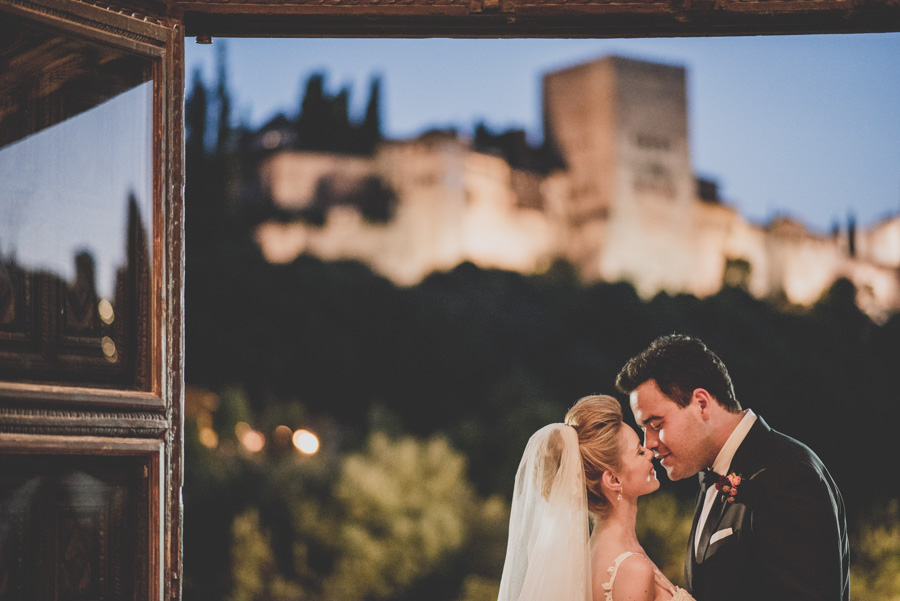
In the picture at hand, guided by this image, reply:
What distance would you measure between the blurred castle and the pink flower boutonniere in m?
31.0

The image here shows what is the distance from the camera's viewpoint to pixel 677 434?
253 centimetres

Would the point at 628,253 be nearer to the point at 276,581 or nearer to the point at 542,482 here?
the point at 276,581

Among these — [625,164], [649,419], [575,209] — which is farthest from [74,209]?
[625,164]

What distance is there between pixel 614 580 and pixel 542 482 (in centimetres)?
33

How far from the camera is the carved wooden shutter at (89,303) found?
1.73 metres

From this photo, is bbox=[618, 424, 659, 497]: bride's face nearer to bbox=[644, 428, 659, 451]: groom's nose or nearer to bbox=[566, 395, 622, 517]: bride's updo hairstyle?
bbox=[566, 395, 622, 517]: bride's updo hairstyle

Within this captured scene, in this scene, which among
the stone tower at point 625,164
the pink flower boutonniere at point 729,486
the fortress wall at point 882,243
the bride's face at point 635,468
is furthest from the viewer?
the fortress wall at point 882,243

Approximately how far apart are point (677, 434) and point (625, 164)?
37911 millimetres

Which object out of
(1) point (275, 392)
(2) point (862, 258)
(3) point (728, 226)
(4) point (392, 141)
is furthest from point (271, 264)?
(2) point (862, 258)

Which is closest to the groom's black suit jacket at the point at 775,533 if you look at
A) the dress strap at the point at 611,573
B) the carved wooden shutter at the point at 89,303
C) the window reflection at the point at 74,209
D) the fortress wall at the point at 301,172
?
the dress strap at the point at 611,573

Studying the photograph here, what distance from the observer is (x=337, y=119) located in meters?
38.9

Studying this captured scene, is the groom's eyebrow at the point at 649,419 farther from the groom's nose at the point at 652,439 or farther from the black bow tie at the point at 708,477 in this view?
the black bow tie at the point at 708,477

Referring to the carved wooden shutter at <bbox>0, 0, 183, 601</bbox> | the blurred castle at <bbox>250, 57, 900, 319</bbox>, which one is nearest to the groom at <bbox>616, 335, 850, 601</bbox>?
the carved wooden shutter at <bbox>0, 0, 183, 601</bbox>

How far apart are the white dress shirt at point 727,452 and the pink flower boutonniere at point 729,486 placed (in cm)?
5
